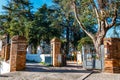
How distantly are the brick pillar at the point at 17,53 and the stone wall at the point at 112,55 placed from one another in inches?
240

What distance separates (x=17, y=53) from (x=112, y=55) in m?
6.94

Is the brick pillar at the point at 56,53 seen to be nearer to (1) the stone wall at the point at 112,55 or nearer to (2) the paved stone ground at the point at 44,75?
(1) the stone wall at the point at 112,55

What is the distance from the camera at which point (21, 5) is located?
4566 cm

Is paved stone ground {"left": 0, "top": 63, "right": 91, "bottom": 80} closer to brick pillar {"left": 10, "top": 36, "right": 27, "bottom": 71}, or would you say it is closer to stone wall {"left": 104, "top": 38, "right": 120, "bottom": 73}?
brick pillar {"left": 10, "top": 36, "right": 27, "bottom": 71}

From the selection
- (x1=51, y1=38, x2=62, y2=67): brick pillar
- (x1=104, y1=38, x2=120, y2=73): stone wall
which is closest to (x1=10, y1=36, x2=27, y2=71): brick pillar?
(x1=104, y1=38, x2=120, y2=73): stone wall

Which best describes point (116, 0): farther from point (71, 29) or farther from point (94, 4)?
point (71, 29)

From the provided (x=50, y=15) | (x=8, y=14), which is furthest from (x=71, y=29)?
(x=8, y=14)

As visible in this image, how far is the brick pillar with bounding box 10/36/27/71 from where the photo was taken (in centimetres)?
1622

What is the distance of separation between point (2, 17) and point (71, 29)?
46.5 feet

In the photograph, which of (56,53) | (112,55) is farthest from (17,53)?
(56,53)

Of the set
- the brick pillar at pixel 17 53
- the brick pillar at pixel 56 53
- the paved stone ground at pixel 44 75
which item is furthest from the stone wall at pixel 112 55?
Result: the brick pillar at pixel 56 53

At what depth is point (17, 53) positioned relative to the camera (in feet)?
54.0

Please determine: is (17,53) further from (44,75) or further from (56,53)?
(56,53)

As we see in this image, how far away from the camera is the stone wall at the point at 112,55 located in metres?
17.5
